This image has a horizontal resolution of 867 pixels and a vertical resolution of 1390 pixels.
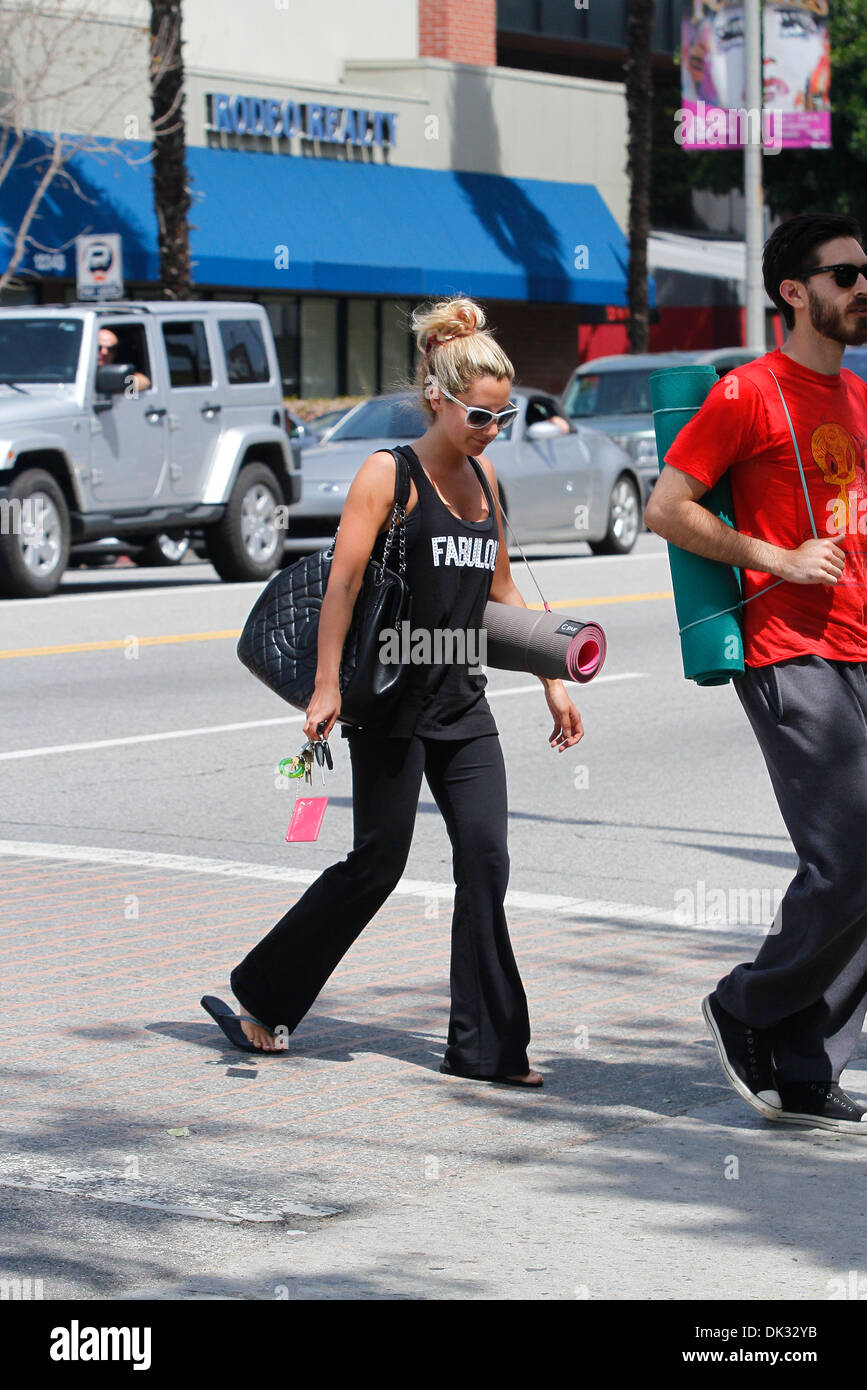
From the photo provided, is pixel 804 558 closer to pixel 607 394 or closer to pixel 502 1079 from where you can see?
pixel 502 1079

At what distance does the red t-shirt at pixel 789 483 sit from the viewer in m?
4.79

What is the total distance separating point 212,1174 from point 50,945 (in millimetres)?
2249

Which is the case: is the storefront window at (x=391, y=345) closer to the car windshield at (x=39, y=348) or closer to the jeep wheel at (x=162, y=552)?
the jeep wheel at (x=162, y=552)

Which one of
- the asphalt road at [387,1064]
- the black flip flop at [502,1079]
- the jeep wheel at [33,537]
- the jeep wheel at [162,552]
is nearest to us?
the asphalt road at [387,1064]

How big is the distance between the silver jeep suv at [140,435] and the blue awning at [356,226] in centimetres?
688

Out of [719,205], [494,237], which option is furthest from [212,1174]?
[719,205]

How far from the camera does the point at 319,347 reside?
3306 cm

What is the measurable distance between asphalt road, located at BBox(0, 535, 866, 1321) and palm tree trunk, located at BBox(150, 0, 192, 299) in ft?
48.3

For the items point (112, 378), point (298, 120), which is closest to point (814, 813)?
point (112, 378)

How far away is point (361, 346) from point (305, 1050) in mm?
29015

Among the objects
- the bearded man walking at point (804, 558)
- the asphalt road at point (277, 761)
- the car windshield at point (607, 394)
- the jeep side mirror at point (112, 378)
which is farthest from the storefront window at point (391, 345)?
the bearded man walking at point (804, 558)

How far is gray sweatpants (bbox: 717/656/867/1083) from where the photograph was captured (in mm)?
4766
